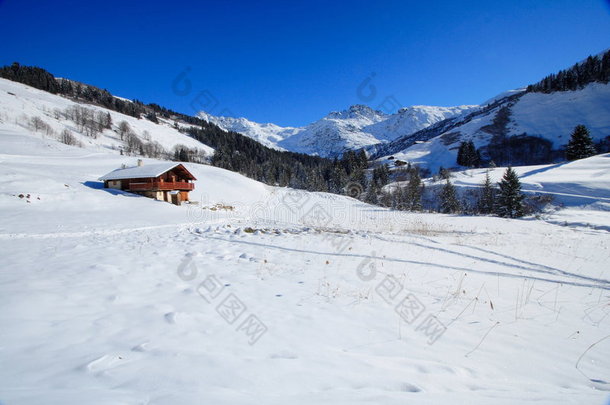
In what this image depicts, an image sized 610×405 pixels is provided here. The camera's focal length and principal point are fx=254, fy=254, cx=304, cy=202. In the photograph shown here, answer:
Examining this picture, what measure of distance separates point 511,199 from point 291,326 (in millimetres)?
40531

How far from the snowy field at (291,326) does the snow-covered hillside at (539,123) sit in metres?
98.2

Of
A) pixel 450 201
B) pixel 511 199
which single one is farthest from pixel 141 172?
pixel 511 199

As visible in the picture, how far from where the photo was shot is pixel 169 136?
127938 mm

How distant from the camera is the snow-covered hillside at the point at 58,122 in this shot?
7112 cm

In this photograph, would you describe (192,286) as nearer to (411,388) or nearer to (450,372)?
(411,388)

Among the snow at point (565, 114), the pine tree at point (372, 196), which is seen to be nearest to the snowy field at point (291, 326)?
the pine tree at point (372, 196)

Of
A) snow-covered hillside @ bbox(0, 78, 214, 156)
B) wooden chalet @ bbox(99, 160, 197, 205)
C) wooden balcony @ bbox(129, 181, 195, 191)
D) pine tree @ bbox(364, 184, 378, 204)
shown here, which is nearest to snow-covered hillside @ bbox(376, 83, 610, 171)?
pine tree @ bbox(364, 184, 378, 204)

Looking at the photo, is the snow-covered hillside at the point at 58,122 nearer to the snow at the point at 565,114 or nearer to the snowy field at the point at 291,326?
the snowy field at the point at 291,326

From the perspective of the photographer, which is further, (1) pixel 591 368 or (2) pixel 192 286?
(2) pixel 192 286

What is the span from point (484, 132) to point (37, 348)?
131232 millimetres

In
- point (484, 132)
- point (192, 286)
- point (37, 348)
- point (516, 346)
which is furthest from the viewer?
point (484, 132)

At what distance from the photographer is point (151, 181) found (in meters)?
32.6

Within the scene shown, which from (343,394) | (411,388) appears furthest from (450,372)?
(343,394)

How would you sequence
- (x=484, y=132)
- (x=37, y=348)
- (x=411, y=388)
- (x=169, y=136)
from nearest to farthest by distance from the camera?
(x=411, y=388)
(x=37, y=348)
(x=484, y=132)
(x=169, y=136)
